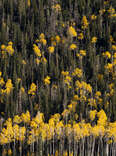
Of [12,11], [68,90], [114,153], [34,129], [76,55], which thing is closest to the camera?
[114,153]

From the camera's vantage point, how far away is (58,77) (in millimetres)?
46062

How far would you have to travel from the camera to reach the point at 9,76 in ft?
150

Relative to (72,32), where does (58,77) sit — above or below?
below

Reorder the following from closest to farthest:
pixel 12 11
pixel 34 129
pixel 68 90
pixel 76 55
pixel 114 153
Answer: pixel 114 153, pixel 34 129, pixel 68 90, pixel 76 55, pixel 12 11

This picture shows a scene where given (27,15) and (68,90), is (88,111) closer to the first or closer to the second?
(68,90)

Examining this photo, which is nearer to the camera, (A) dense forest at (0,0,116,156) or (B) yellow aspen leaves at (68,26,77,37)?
(A) dense forest at (0,0,116,156)

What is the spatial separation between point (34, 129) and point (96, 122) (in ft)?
20.2

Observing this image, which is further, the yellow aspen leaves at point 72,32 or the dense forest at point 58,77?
the yellow aspen leaves at point 72,32

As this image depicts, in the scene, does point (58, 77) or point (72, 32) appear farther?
point (72, 32)

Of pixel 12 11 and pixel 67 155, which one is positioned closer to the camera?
pixel 67 155

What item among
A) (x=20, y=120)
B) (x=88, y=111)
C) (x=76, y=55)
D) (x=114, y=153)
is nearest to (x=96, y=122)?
(x=88, y=111)

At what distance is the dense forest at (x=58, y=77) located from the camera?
3916cm

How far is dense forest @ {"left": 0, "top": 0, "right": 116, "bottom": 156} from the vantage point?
39156 mm

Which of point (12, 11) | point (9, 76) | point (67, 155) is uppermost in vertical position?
point (12, 11)
